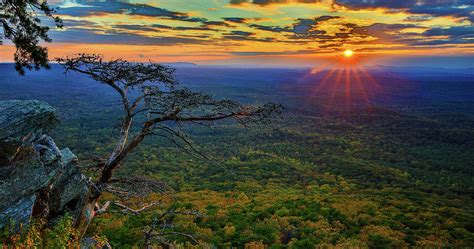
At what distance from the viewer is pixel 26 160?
8.84 m

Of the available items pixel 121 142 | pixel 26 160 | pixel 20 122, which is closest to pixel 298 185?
pixel 121 142

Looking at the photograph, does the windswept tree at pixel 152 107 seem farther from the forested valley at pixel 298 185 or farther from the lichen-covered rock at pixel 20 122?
the lichen-covered rock at pixel 20 122

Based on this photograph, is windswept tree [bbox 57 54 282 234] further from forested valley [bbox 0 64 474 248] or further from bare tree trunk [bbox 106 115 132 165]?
forested valley [bbox 0 64 474 248]

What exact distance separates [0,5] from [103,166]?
6.14m

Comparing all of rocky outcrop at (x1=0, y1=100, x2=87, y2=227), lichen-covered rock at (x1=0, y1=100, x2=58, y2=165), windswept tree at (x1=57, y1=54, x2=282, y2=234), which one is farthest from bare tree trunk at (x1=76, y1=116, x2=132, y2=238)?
lichen-covered rock at (x1=0, y1=100, x2=58, y2=165)

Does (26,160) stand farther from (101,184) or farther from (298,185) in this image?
(298,185)

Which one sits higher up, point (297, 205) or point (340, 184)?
point (297, 205)

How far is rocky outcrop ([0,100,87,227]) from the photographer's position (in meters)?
8.25

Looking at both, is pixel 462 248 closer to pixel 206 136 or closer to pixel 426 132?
pixel 206 136

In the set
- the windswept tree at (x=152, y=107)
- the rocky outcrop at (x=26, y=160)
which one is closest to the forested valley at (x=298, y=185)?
the windswept tree at (x=152, y=107)

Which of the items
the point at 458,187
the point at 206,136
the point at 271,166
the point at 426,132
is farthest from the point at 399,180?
the point at 426,132

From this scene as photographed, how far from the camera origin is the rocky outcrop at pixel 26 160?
825cm

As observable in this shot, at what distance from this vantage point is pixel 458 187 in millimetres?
74875

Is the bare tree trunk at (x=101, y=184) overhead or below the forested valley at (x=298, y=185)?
overhead
